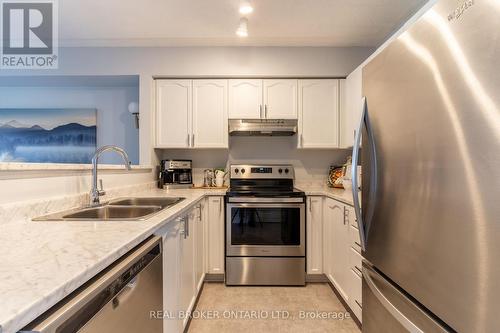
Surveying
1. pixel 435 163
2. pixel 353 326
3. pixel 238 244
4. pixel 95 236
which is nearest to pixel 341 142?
pixel 238 244

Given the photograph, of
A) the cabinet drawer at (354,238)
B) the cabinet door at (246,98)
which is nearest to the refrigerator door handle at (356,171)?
the cabinet drawer at (354,238)

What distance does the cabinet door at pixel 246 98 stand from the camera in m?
2.66

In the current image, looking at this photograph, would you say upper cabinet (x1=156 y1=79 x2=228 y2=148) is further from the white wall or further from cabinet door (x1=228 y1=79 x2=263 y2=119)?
the white wall

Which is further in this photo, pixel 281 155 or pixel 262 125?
pixel 281 155

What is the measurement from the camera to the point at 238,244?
233 centimetres

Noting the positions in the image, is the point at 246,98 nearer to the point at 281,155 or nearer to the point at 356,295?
the point at 281,155

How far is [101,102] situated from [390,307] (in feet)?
11.6

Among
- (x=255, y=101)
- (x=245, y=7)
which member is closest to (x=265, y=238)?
(x=255, y=101)

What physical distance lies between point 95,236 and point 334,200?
1817 millimetres

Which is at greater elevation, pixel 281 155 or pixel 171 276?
pixel 281 155

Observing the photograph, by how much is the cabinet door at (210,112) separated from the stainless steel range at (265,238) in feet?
2.27

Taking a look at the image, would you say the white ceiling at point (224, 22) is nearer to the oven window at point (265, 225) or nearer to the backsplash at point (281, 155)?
the backsplash at point (281, 155)

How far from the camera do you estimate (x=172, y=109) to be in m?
2.68

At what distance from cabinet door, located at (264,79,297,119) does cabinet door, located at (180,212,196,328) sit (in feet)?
4.66
